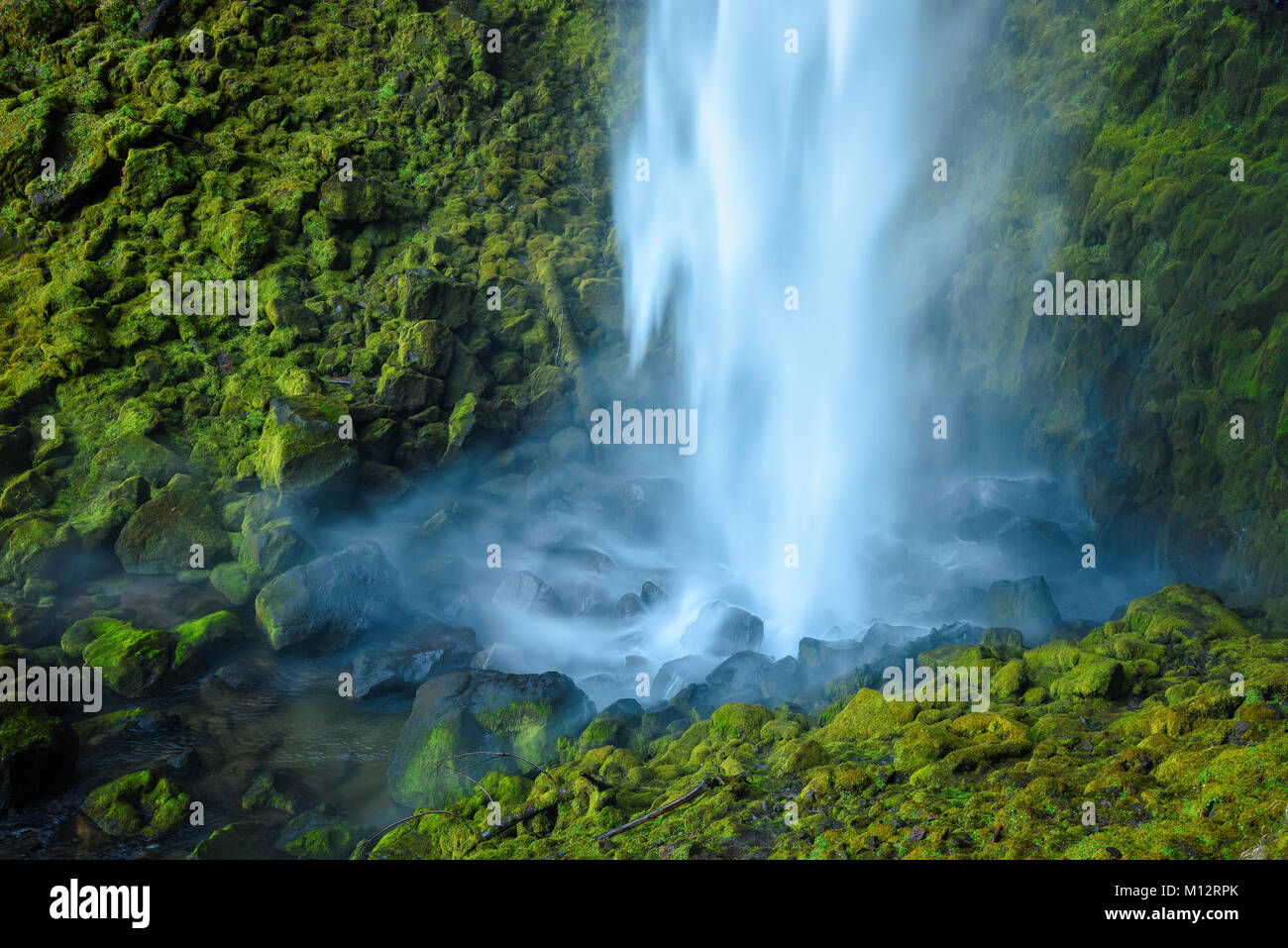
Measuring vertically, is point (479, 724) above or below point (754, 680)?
below

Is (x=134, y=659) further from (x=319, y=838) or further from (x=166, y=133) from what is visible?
(x=166, y=133)

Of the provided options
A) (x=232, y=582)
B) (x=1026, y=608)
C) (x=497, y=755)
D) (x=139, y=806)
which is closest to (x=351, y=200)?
(x=232, y=582)

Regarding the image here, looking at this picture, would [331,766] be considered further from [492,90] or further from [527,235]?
[492,90]

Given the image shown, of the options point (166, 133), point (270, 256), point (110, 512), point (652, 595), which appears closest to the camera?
point (110, 512)

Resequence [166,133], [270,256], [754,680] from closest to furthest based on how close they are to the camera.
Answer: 1. [754,680]
2. [270,256]
3. [166,133]

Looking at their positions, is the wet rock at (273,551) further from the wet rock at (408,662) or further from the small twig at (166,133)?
the small twig at (166,133)

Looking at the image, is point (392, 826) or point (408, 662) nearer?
point (392, 826)

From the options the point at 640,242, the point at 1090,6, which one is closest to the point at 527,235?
the point at 640,242
